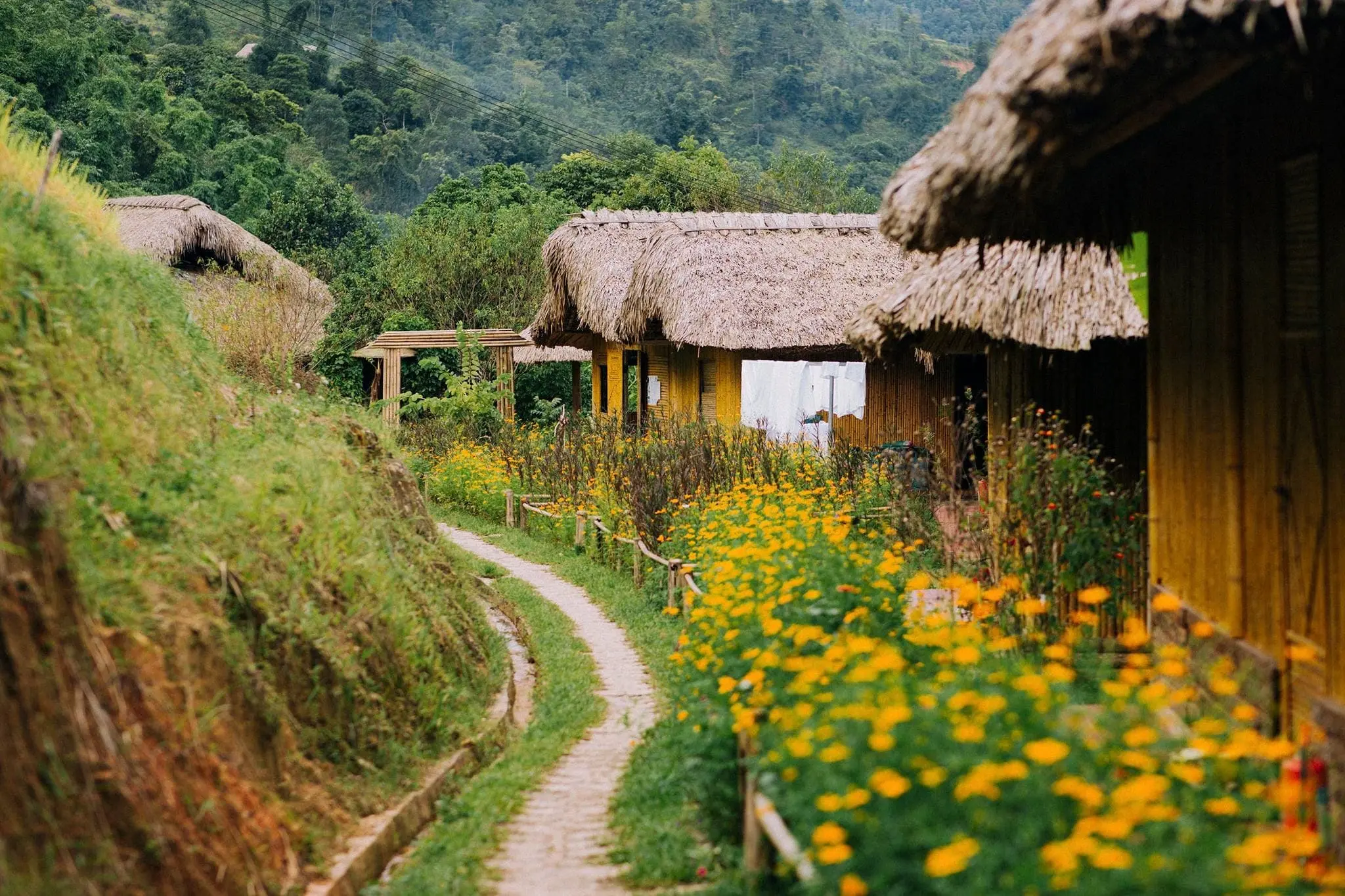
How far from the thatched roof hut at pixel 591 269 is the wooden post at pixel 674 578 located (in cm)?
864

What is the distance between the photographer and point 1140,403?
9180mm

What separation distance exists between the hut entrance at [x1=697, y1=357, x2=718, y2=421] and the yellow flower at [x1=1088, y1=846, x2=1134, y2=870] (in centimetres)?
1588

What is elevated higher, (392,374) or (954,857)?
(392,374)

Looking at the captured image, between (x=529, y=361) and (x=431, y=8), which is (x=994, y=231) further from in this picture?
(x=431, y=8)

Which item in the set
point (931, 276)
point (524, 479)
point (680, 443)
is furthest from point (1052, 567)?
point (524, 479)

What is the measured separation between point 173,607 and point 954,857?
3193 millimetres

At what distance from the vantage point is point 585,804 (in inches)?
262

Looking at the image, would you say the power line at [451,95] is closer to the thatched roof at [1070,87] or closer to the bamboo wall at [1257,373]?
the bamboo wall at [1257,373]

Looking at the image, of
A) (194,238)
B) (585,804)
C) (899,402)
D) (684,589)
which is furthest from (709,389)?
(194,238)

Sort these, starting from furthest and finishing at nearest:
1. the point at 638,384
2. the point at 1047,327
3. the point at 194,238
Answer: the point at 194,238, the point at 638,384, the point at 1047,327

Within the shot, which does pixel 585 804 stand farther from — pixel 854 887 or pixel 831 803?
pixel 854 887

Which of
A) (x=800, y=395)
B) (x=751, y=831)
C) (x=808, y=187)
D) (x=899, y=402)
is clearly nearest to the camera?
(x=751, y=831)

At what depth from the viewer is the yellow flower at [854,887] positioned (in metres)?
3.25

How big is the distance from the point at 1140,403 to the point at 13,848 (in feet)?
24.6
